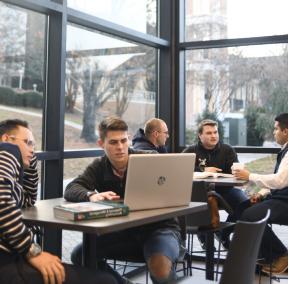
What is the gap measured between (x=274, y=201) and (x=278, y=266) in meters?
0.58

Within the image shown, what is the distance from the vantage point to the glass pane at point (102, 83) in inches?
159

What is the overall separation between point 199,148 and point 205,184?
3.56 feet

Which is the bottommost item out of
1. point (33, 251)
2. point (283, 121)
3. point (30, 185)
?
point (33, 251)

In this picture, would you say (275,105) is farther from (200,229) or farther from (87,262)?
(87,262)

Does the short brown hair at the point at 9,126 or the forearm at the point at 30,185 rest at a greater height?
the short brown hair at the point at 9,126

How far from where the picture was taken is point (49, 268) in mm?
1935

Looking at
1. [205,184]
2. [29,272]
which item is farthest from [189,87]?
[29,272]

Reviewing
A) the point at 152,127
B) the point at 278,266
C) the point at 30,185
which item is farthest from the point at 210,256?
the point at 152,127

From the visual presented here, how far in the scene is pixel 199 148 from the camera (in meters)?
4.61

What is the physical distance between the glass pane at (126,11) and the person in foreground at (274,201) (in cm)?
182

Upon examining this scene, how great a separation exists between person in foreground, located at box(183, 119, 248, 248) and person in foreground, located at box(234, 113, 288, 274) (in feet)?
0.91

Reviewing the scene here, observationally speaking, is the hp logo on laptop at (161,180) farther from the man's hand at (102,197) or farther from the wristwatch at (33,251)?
the wristwatch at (33,251)

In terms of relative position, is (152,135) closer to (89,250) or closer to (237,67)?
(237,67)

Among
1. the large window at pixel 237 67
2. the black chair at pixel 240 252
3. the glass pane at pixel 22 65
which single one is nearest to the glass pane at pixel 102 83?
the glass pane at pixel 22 65
